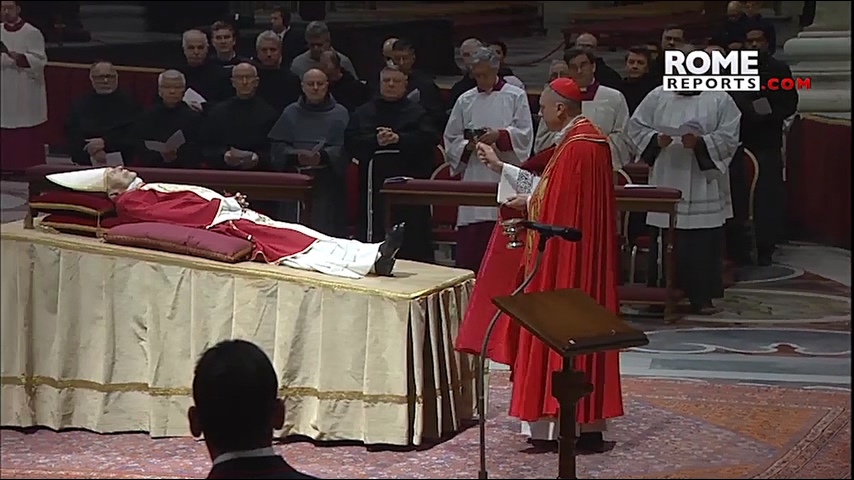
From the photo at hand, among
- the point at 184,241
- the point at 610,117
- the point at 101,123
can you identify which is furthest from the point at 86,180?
the point at 610,117

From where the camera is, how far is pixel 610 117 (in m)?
9.02

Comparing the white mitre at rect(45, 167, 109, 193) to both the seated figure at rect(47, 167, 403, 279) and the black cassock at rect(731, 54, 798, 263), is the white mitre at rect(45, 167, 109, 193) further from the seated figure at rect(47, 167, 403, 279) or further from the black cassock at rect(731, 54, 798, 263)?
the black cassock at rect(731, 54, 798, 263)

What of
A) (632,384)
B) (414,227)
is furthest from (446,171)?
(632,384)

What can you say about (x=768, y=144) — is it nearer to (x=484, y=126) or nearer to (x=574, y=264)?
(x=484, y=126)

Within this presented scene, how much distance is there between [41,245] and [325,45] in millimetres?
4221

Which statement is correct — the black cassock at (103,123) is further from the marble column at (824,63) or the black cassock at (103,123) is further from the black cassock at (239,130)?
the marble column at (824,63)

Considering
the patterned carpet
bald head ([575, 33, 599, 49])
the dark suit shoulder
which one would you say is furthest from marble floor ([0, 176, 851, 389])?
the dark suit shoulder

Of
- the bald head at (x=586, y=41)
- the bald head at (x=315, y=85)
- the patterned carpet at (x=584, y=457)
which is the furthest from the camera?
the bald head at (x=586, y=41)

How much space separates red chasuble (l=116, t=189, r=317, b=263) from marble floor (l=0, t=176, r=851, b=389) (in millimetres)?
721

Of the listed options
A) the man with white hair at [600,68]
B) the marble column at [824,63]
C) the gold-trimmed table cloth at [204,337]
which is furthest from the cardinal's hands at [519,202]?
the marble column at [824,63]

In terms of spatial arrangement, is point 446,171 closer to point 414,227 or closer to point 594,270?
point 414,227

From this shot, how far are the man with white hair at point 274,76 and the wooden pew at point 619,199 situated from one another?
112cm

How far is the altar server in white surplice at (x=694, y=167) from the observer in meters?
8.80

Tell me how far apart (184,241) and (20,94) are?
433cm
